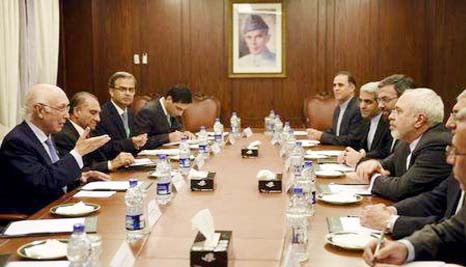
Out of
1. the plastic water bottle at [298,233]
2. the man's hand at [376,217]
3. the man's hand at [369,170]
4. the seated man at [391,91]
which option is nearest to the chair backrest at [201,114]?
the seated man at [391,91]

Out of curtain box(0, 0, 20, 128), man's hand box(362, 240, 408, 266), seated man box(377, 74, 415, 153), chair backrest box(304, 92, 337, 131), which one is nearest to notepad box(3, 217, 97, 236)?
man's hand box(362, 240, 408, 266)

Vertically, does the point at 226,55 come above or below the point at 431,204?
above

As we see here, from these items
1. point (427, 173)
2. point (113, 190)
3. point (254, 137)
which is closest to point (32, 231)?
point (113, 190)

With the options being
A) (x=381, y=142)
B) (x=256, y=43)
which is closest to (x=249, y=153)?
(x=381, y=142)

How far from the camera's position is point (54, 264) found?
1883mm

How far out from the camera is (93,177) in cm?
343

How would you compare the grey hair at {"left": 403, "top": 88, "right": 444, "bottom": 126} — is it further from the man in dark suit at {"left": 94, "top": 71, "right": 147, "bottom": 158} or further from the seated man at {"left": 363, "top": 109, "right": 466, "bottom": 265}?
the man in dark suit at {"left": 94, "top": 71, "right": 147, "bottom": 158}

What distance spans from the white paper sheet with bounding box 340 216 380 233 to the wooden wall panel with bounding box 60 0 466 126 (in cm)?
541

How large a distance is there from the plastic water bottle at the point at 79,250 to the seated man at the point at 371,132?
98.7 inches

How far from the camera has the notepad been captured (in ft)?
7.40

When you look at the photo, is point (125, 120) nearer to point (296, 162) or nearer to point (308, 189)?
point (296, 162)

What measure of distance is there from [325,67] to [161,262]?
20.1 ft

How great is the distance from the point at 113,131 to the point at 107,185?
1.76 metres

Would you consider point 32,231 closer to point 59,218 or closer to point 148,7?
point 59,218
